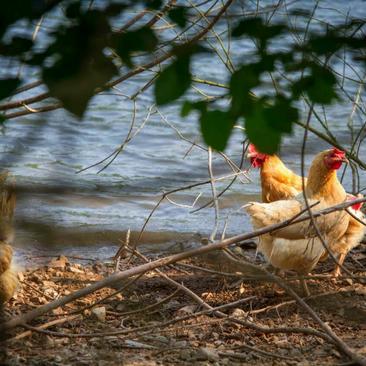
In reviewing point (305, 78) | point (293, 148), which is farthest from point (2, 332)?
point (293, 148)

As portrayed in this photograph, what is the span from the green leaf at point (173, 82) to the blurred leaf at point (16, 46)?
1.14ft

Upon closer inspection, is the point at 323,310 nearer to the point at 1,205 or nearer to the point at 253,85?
the point at 1,205

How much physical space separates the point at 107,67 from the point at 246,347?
2377 mm

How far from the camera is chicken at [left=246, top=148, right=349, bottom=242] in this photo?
19.0 ft

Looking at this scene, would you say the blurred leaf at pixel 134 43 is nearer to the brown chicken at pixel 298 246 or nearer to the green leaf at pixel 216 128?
the green leaf at pixel 216 128

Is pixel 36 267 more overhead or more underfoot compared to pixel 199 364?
more underfoot

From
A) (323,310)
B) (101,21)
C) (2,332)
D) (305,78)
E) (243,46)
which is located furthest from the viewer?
(243,46)

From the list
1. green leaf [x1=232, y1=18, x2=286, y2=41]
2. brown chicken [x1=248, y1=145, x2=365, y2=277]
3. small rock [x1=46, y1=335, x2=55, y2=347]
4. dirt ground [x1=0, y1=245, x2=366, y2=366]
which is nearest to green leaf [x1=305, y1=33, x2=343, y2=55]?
green leaf [x1=232, y1=18, x2=286, y2=41]

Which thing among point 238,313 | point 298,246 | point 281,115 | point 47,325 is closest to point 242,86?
point 281,115

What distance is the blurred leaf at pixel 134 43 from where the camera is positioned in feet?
6.87

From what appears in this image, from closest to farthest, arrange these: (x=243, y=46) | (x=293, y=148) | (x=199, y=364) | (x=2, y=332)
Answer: (x=2, y=332)
(x=199, y=364)
(x=293, y=148)
(x=243, y=46)

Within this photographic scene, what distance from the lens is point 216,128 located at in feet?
6.68

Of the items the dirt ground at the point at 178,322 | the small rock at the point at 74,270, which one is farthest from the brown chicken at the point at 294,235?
the small rock at the point at 74,270

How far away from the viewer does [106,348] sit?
408 centimetres
